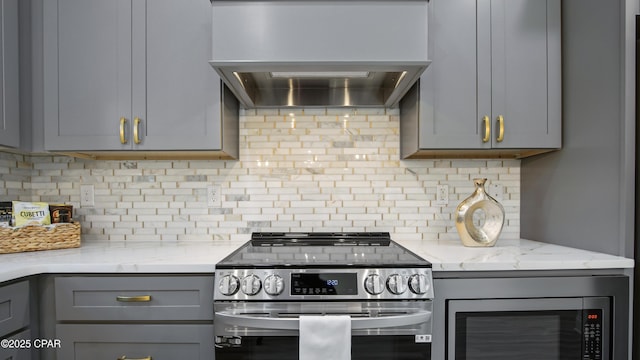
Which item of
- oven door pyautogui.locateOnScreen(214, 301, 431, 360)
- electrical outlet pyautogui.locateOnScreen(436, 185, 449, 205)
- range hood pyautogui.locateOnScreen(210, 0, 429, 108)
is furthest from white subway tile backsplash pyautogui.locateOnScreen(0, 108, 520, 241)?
oven door pyautogui.locateOnScreen(214, 301, 431, 360)

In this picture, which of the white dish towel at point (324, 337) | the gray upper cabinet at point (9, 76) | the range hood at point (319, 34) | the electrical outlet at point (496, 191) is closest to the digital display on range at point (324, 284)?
the white dish towel at point (324, 337)

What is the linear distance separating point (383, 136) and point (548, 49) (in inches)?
36.1

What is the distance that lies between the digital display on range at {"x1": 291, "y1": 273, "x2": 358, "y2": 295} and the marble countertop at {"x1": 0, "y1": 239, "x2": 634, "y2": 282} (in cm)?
34

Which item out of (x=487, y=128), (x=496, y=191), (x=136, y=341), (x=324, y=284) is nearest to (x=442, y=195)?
(x=496, y=191)

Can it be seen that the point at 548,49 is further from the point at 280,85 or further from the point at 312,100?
the point at 280,85

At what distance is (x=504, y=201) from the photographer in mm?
2197

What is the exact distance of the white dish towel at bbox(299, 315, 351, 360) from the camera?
1.36 m

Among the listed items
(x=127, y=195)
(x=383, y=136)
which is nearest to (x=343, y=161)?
(x=383, y=136)

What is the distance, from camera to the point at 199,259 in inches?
61.1

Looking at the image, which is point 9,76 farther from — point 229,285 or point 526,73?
point 526,73

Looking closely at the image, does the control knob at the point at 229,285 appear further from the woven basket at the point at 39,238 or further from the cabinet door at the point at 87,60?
the woven basket at the point at 39,238

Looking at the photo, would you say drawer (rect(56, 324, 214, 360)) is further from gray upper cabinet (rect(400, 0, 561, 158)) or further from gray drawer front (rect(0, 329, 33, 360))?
gray upper cabinet (rect(400, 0, 561, 158))

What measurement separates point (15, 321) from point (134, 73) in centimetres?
114

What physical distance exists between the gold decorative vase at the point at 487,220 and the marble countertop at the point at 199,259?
0.06m
